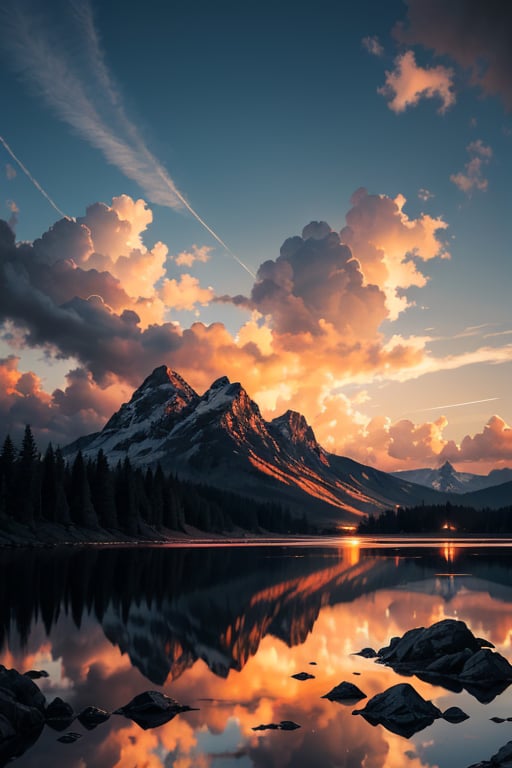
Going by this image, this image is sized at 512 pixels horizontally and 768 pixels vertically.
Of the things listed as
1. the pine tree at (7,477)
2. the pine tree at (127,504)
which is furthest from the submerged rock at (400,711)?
the pine tree at (127,504)

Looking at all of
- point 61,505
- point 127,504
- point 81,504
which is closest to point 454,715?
point 61,505

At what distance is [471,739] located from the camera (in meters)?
19.5

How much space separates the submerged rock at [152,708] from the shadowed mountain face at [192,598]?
3.45m

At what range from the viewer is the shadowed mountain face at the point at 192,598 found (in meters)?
32.4

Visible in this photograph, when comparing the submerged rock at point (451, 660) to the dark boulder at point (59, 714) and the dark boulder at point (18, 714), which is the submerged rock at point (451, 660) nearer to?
the dark boulder at point (59, 714)

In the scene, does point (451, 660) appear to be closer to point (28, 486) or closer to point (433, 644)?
point (433, 644)

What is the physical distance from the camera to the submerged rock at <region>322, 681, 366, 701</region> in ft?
77.7

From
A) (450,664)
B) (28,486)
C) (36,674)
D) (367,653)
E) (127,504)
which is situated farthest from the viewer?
(127,504)

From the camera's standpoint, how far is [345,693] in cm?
2392

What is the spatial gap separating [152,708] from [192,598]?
96.2 ft

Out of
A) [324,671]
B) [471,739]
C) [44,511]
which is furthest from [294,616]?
[44,511]

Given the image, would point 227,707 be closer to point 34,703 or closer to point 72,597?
point 34,703

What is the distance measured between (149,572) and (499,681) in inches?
2022

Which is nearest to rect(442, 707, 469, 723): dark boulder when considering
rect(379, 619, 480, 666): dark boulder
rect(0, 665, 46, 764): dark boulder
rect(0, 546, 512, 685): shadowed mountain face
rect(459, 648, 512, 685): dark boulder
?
rect(459, 648, 512, 685): dark boulder
